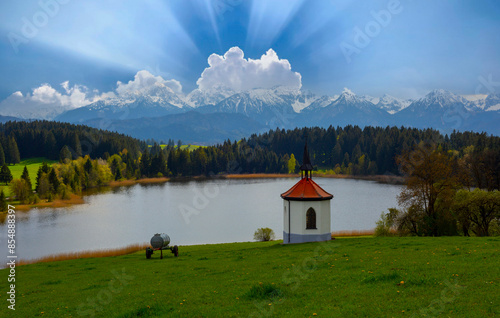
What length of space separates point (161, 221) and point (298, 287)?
52054 mm

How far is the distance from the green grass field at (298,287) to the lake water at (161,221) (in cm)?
2657

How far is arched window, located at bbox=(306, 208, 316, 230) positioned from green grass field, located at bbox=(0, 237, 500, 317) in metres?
8.50

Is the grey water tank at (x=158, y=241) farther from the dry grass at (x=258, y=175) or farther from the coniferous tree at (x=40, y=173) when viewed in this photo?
the dry grass at (x=258, y=175)

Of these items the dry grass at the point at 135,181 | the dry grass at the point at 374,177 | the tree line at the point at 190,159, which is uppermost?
the tree line at the point at 190,159

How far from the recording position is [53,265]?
30766 mm

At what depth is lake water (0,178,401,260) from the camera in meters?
49.6

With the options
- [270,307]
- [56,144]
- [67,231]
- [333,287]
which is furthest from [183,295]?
[56,144]

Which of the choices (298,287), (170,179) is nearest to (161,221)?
(298,287)

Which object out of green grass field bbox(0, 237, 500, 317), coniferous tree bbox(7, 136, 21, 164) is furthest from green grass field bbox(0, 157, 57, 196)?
green grass field bbox(0, 237, 500, 317)

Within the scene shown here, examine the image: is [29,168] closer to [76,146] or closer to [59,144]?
[76,146]

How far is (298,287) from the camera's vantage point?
14.9 metres

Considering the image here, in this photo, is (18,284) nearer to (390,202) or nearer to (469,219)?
(469,219)

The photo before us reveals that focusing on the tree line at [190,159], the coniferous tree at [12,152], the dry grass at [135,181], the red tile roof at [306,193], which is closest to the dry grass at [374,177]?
the tree line at [190,159]

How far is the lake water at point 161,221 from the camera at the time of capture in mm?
49594
